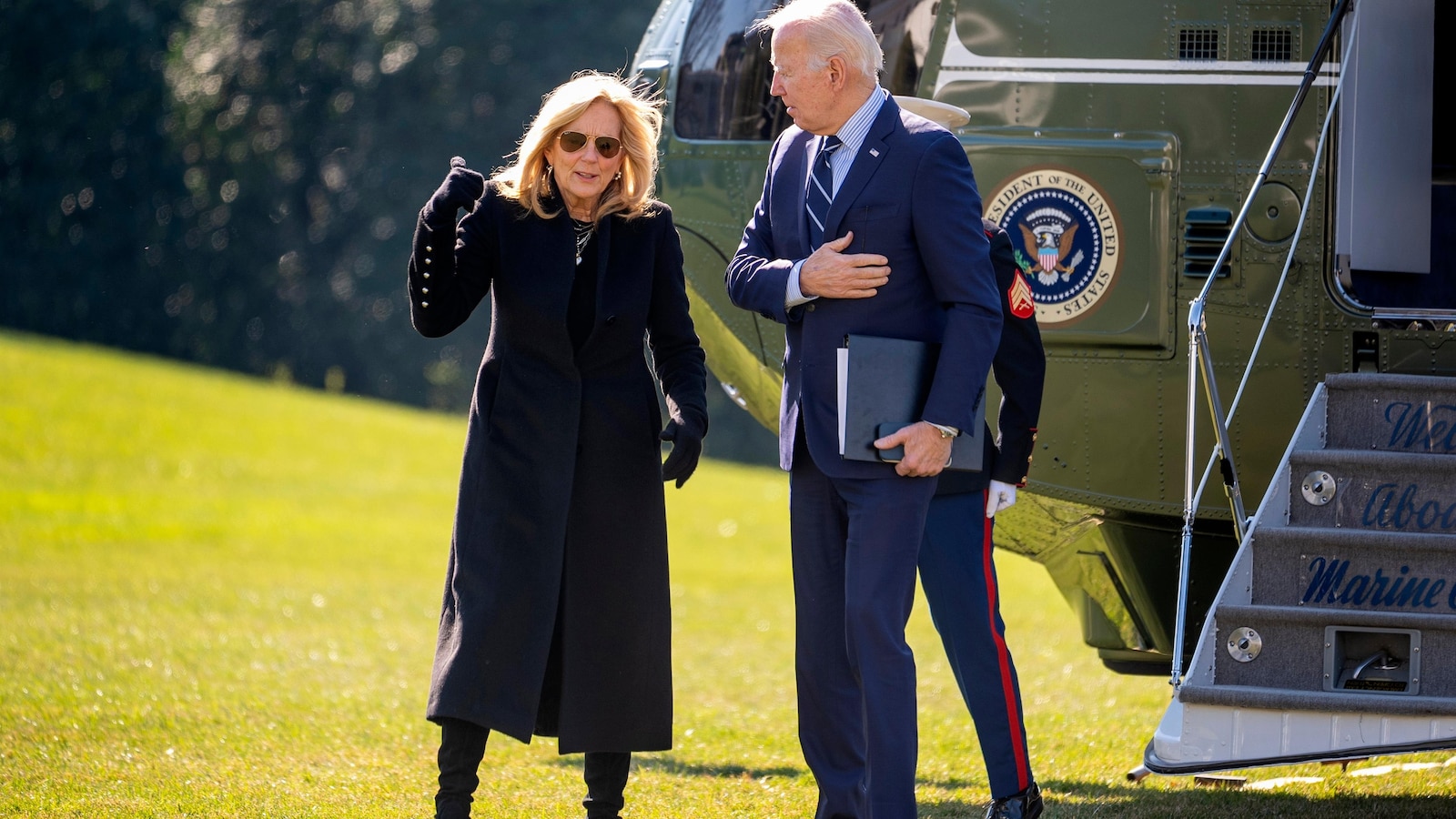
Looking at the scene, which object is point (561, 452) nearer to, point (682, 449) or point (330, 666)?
point (682, 449)

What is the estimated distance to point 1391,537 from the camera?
3.90 metres

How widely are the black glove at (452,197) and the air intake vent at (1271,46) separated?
2613mm

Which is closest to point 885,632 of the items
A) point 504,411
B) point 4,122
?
point 504,411

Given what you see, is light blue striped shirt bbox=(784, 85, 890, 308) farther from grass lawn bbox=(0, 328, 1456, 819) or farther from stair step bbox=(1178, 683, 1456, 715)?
grass lawn bbox=(0, 328, 1456, 819)

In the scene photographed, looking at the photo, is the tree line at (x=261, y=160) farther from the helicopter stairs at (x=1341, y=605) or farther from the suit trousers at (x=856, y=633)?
the suit trousers at (x=856, y=633)

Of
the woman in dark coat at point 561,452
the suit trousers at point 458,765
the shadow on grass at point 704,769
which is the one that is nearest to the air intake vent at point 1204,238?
the woman in dark coat at point 561,452

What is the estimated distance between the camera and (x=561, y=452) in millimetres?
3859

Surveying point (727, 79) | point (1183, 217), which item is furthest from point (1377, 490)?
point (727, 79)

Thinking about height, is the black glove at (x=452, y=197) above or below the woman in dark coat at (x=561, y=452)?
above

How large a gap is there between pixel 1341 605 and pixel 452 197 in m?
2.47

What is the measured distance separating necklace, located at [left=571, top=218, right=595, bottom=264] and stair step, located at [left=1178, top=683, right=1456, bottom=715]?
6.05ft

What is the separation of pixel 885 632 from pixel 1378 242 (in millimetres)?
2547

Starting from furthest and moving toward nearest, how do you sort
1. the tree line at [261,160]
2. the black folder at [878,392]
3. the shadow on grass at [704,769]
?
the tree line at [261,160]
the shadow on grass at [704,769]
the black folder at [878,392]

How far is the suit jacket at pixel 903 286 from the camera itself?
11.5 feet
